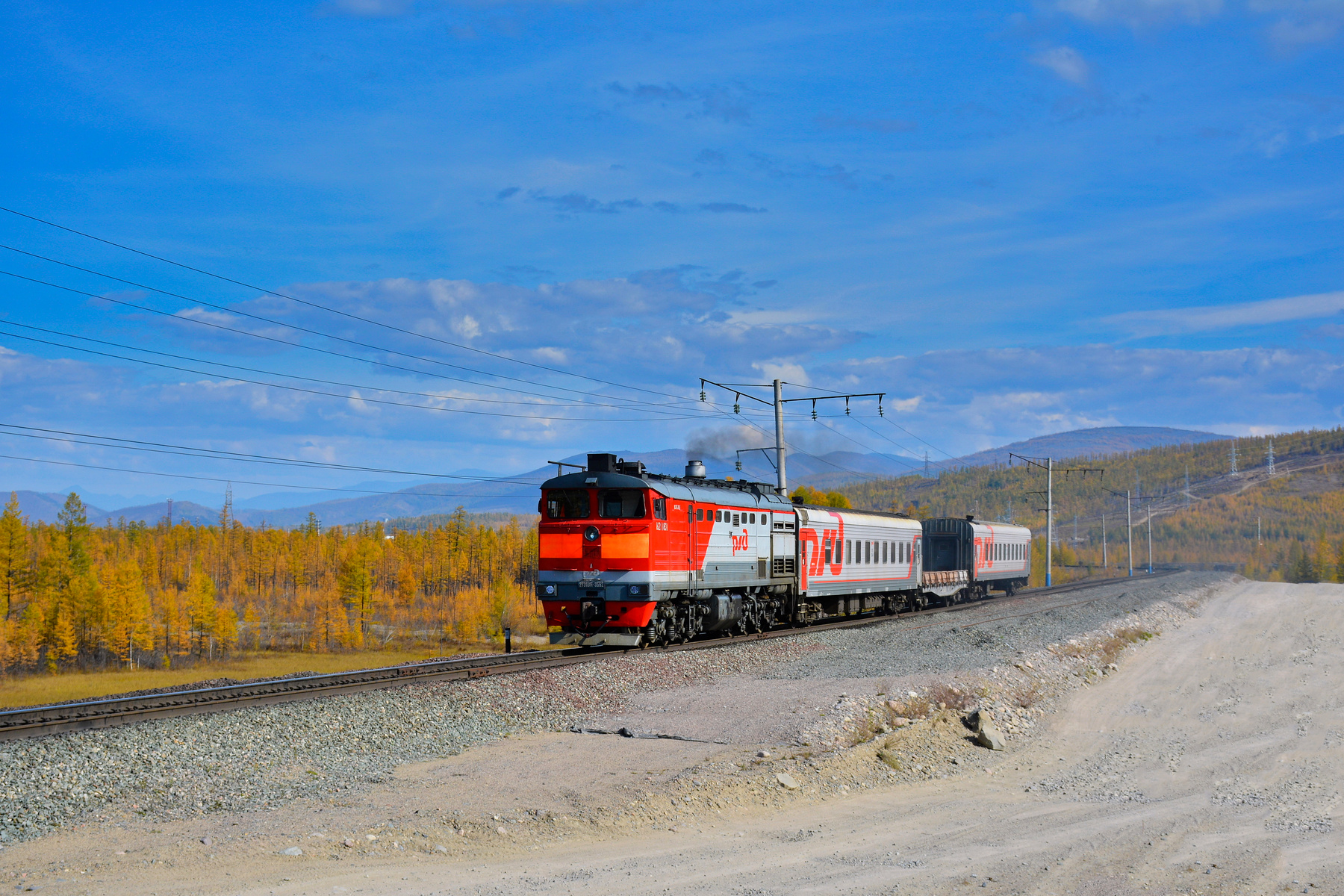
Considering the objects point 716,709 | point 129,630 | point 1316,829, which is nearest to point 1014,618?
point 716,709

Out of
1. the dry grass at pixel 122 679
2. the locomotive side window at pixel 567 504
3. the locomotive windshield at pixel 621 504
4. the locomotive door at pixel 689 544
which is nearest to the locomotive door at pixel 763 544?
the locomotive door at pixel 689 544

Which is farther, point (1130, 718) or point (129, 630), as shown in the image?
point (129, 630)

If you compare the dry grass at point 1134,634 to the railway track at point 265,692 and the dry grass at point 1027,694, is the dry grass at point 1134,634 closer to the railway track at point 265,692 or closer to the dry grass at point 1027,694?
the railway track at point 265,692

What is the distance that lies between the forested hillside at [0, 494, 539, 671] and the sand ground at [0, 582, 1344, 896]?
9908 centimetres

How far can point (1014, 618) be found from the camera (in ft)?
132

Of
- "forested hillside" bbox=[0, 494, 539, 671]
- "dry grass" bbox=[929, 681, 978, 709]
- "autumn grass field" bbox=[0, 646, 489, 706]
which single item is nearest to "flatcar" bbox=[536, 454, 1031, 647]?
"dry grass" bbox=[929, 681, 978, 709]

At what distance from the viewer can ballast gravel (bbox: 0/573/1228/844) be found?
41.7ft

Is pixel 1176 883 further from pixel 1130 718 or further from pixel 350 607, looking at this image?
pixel 350 607

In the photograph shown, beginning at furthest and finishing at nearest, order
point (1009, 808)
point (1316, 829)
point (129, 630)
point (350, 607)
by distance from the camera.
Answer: point (350, 607)
point (129, 630)
point (1009, 808)
point (1316, 829)

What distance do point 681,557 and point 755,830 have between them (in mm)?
15531

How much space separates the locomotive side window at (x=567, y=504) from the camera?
27.5 m

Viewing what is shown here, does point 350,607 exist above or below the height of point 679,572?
below

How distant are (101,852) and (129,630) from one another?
349 ft

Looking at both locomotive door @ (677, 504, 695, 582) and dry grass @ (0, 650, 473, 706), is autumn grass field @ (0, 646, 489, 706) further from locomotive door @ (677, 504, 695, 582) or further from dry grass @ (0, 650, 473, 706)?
locomotive door @ (677, 504, 695, 582)
